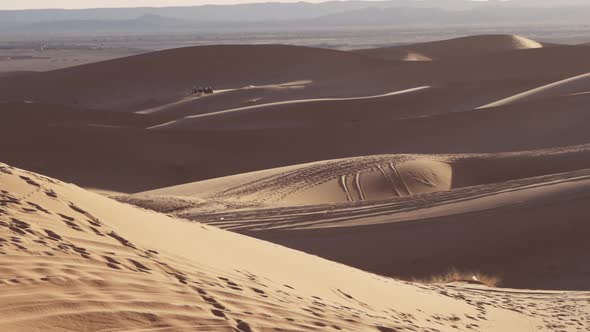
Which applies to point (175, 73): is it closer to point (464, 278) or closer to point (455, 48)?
point (455, 48)

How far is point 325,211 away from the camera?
14.4 meters

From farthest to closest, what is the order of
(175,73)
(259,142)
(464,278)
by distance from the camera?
(175,73), (259,142), (464,278)

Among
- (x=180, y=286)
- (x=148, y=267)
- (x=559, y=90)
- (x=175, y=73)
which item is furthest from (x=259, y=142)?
(x=175, y=73)

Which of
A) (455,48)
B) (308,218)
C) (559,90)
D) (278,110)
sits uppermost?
(455,48)

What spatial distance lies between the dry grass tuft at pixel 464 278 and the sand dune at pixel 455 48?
55117mm

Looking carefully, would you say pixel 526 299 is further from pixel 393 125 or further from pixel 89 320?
pixel 393 125

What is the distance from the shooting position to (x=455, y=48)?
69.3 metres

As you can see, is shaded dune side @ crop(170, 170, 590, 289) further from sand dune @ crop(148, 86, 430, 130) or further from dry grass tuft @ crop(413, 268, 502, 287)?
sand dune @ crop(148, 86, 430, 130)

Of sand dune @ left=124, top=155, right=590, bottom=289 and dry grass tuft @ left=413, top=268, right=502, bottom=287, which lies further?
sand dune @ left=124, top=155, right=590, bottom=289

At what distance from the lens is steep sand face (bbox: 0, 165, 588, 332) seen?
5.07m

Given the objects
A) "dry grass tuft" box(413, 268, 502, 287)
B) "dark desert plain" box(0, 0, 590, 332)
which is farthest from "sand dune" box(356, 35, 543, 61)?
"dry grass tuft" box(413, 268, 502, 287)

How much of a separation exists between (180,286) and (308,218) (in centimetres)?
810

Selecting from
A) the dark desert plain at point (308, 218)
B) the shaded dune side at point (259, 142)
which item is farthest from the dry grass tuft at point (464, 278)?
the shaded dune side at point (259, 142)

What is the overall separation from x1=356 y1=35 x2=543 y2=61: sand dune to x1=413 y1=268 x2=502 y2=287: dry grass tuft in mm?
55117
